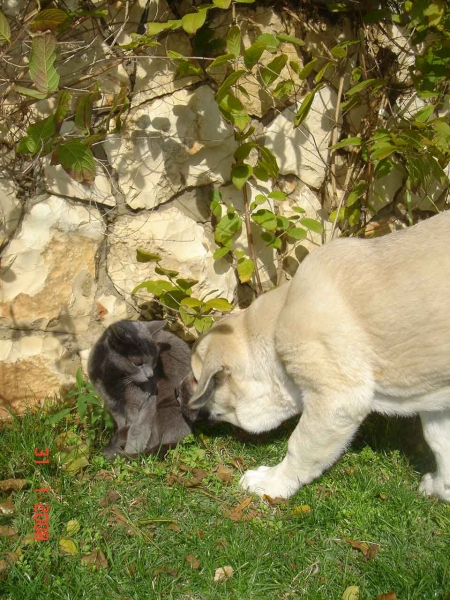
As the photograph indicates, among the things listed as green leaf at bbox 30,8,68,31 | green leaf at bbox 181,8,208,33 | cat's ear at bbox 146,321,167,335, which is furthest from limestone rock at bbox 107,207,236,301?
green leaf at bbox 30,8,68,31

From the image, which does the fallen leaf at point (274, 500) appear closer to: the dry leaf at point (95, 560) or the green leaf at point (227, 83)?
the dry leaf at point (95, 560)

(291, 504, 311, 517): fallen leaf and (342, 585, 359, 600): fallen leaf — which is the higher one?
(291, 504, 311, 517): fallen leaf

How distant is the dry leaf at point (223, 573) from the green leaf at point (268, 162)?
2259 millimetres

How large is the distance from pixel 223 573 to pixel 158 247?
6.40ft

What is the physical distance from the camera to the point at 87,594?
260 centimetres

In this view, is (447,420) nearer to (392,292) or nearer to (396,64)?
(392,292)

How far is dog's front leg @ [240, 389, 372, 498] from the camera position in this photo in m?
2.99

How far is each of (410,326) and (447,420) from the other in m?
0.67

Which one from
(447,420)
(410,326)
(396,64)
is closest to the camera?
(410,326)

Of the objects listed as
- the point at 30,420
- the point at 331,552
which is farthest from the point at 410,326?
the point at 30,420

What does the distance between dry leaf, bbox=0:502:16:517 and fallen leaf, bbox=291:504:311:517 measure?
4.55 ft

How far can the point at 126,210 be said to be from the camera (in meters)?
3.78

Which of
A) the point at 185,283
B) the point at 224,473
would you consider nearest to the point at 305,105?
the point at 185,283

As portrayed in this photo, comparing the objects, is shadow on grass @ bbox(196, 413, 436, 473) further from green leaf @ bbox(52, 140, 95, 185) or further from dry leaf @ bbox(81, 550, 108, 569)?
green leaf @ bbox(52, 140, 95, 185)
